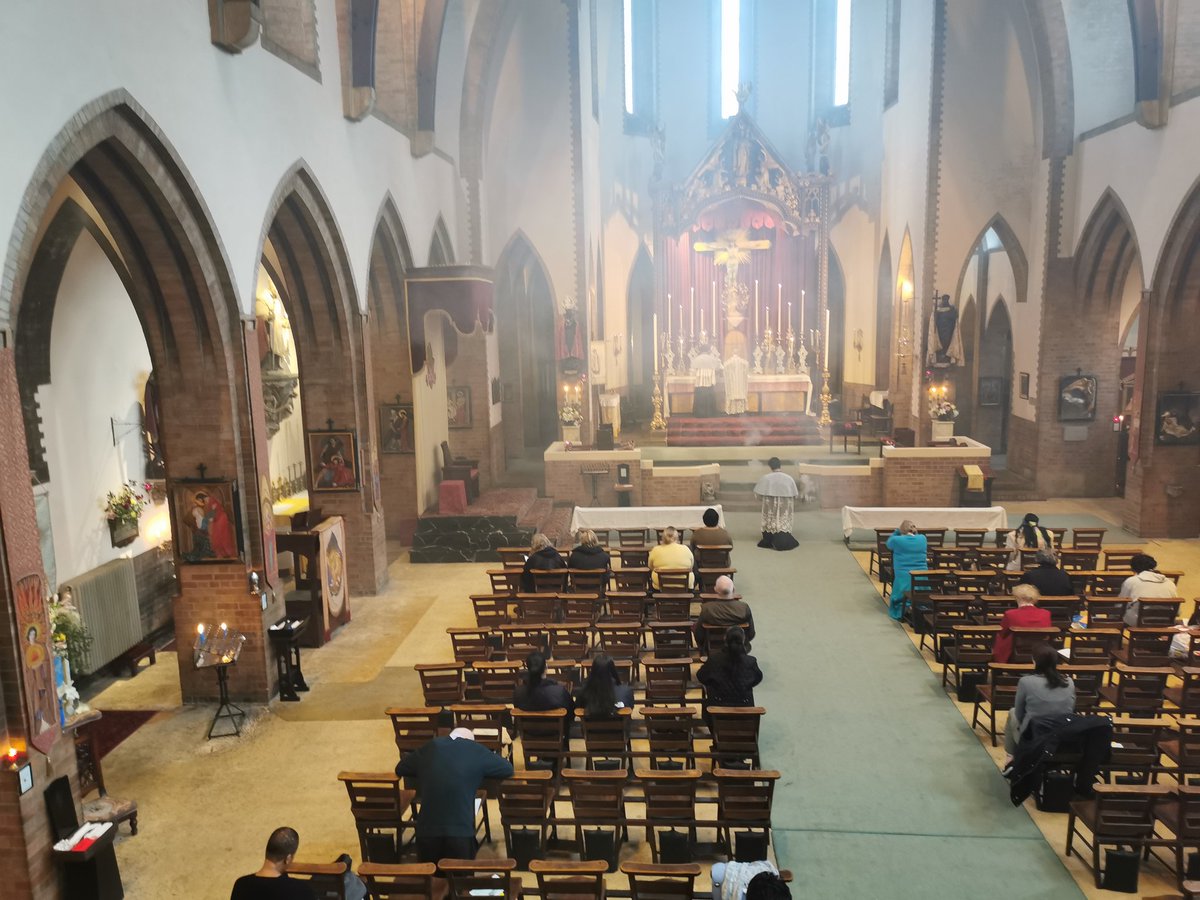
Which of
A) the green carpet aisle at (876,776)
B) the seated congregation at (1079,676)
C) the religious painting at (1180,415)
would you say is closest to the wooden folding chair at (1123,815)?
the seated congregation at (1079,676)

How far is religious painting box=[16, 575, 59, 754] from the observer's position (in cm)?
661

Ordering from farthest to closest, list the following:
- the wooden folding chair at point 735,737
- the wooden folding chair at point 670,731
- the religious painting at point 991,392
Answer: the religious painting at point 991,392
the wooden folding chair at point 735,737
the wooden folding chair at point 670,731

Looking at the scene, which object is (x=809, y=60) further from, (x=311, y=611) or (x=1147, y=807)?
(x=1147, y=807)

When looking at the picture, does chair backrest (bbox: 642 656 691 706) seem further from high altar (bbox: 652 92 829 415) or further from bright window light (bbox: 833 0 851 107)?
bright window light (bbox: 833 0 851 107)

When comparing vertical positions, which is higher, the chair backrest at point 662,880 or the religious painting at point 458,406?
the religious painting at point 458,406

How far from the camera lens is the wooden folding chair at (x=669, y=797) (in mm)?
6441

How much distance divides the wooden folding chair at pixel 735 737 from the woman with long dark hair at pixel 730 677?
11.5 inches

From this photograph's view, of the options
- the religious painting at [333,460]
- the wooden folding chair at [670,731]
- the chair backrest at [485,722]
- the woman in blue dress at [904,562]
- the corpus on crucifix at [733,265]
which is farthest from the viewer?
the corpus on crucifix at [733,265]

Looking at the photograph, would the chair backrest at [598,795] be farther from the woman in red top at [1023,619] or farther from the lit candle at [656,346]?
the lit candle at [656,346]

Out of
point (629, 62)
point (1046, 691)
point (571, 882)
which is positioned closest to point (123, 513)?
point (571, 882)

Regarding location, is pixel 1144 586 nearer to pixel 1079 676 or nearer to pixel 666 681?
pixel 1079 676

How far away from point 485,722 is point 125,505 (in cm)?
705

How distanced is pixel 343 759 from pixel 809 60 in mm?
27398

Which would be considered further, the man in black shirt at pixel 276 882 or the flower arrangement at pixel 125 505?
the flower arrangement at pixel 125 505
